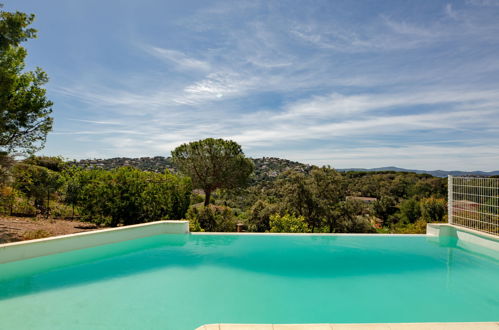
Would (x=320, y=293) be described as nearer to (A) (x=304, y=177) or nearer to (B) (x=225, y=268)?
(B) (x=225, y=268)

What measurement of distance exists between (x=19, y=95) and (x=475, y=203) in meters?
13.8

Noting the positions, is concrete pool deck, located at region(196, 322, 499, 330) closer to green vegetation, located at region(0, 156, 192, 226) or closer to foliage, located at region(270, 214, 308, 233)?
foliage, located at region(270, 214, 308, 233)

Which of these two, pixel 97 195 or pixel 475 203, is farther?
pixel 97 195

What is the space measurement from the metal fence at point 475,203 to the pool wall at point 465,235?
185 mm

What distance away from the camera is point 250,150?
19797 mm

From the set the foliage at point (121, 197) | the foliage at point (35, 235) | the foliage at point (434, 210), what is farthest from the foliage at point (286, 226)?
the foliage at point (434, 210)

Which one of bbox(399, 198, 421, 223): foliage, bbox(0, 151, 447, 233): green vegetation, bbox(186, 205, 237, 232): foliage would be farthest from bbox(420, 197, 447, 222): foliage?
bbox(186, 205, 237, 232): foliage

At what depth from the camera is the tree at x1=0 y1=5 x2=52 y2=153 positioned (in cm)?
782

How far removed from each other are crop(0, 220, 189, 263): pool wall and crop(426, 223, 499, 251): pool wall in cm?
751

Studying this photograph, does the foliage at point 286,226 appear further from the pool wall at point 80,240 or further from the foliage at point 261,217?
the foliage at point 261,217

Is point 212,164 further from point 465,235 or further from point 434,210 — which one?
point 434,210

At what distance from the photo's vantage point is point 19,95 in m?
8.88

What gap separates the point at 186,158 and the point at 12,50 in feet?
38.5

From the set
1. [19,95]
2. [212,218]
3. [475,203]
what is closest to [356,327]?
[475,203]
